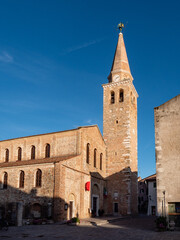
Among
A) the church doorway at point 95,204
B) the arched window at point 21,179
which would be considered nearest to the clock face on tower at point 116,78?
the church doorway at point 95,204

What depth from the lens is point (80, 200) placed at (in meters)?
27.2

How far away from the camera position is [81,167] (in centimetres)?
2788

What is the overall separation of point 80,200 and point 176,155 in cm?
1293

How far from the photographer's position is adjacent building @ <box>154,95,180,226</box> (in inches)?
677

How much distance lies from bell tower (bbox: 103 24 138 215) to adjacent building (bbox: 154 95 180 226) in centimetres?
1413

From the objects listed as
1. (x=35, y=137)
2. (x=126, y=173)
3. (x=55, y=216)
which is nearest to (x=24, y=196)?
(x=55, y=216)

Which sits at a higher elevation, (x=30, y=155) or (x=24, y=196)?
(x=30, y=155)

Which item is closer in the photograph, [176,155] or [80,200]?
[176,155]

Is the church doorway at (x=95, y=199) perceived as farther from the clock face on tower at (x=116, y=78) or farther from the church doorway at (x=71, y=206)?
the clock face on tower at (x=116, y=78)

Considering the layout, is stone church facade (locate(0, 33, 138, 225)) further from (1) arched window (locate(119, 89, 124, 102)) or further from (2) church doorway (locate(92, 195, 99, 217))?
(1) arched window (locate(119, 89, 124, 102))

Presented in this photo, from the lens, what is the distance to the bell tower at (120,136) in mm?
31828

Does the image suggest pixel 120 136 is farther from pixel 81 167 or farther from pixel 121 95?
pixel 81 167

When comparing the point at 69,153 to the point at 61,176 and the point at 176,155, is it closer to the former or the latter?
the point at 61,176

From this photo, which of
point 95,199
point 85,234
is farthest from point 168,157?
point 95,199
